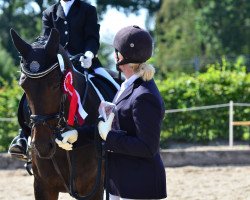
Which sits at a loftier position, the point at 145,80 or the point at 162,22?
the point at 162,22

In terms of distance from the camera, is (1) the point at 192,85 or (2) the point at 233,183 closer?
(2) the point at 233,183

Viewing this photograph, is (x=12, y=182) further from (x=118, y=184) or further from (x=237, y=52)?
(x=237, y=52)

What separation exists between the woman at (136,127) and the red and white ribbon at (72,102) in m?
0.69

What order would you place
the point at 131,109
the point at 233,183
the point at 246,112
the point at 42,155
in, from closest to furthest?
the point at 131,109 < the point at 42,155 < the point at 233,183 < the point at 246,112

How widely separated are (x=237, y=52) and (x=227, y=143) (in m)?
32.7

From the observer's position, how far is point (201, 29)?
44.3 m

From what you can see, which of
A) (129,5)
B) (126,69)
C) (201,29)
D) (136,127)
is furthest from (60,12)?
(129,5)

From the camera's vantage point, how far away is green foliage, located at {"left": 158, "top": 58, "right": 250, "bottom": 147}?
1260cm

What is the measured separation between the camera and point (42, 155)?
414cm

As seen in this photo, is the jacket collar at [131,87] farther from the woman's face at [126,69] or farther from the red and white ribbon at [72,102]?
the red and white ribbon at [72,102]

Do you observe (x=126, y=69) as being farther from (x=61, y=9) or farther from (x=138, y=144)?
(x=61, y=9)

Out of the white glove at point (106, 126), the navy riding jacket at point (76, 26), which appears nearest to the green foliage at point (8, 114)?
the navy riding jacket at point (76, 26)

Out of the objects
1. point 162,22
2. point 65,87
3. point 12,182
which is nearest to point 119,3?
point 162,22

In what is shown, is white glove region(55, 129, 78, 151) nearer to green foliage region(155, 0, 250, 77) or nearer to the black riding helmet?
the black riding helmet
